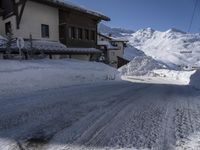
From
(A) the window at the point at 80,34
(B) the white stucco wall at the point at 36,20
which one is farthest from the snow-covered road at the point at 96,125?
(A) the window at the point at 80,34

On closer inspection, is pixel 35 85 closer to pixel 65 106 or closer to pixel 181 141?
pixel 65 106

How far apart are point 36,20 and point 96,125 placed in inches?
739

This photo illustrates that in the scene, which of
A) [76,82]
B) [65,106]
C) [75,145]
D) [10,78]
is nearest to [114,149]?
[75,145]

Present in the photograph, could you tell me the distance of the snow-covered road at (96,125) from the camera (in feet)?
15.3

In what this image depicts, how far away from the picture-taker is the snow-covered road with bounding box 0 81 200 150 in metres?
4.65

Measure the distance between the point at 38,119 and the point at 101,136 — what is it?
6.14ft

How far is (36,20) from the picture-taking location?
22.9 meters

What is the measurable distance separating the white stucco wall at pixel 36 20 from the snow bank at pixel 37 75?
5718mm

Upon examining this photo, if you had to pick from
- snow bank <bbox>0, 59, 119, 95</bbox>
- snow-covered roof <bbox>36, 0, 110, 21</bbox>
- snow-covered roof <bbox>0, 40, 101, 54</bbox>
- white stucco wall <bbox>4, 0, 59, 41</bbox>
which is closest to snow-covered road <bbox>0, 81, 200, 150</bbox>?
snow bank <bbox>0, 59, 119, 95</bbox>

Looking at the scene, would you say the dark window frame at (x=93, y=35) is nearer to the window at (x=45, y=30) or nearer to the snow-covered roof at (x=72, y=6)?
the snow-covered roof at (x=72, y=6)

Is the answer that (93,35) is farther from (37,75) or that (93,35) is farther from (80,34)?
(37,75)

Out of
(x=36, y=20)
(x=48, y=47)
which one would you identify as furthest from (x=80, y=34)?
(x=48, y=47)

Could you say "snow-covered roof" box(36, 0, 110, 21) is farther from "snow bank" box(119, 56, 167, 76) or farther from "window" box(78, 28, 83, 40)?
"snow bank" box(119, 56, 167, 76)

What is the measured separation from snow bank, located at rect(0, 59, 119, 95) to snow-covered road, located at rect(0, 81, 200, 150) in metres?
3.03
